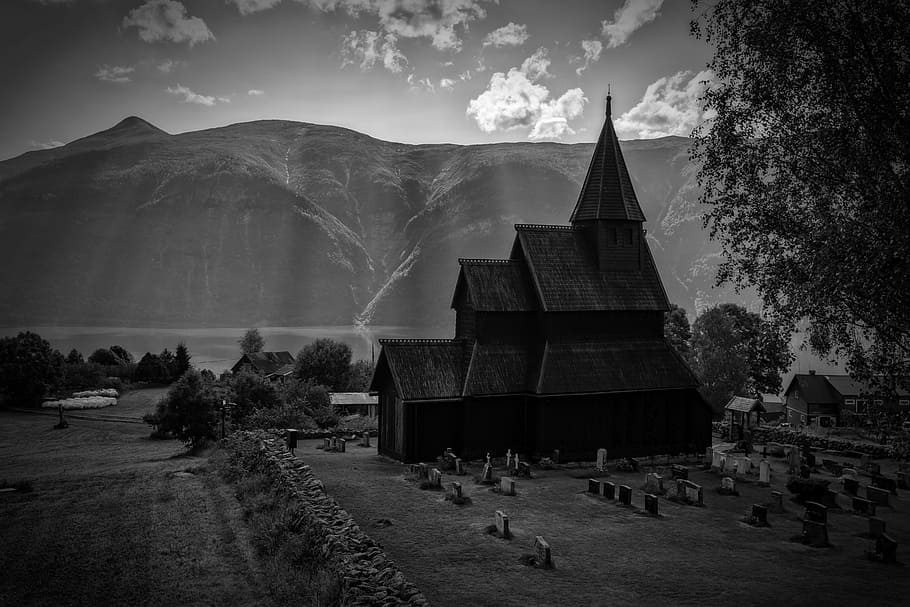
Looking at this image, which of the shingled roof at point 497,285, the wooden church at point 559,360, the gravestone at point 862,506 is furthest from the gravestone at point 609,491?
the shingled roof at point 497,285

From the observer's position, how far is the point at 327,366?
65125mm

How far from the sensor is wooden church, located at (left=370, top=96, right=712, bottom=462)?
29.4 m

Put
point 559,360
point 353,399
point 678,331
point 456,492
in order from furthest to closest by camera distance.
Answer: point 678,331, point 353,399, point 559,360, point 456,492

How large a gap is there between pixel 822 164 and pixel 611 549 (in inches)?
451

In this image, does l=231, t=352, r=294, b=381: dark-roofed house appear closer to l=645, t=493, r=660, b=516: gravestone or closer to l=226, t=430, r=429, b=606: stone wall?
l=226, t=430, r=429, b=606: stone wall

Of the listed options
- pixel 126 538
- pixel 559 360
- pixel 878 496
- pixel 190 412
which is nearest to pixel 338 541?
pixel 126 538

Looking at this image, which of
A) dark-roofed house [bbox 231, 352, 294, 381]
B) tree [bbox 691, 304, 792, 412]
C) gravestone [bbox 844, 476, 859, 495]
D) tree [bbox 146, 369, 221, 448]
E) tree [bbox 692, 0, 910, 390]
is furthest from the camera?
dark-roofed house [bbox 231, 352, 294, 381]

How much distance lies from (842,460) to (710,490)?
43.7 ft

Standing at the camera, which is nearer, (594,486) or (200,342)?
(594,486)

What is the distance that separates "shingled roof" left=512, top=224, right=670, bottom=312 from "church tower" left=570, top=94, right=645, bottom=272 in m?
0.47

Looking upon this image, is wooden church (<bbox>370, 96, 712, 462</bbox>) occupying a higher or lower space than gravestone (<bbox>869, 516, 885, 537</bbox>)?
higher

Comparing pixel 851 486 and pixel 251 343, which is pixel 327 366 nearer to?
pixel 251 343

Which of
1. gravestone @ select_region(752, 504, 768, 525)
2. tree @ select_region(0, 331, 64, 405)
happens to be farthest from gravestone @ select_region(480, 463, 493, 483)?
tree @ select_region(0, 331, 64, 405)

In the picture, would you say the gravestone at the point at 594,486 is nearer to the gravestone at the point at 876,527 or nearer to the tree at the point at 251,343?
the gravestone at the point at 876,527
